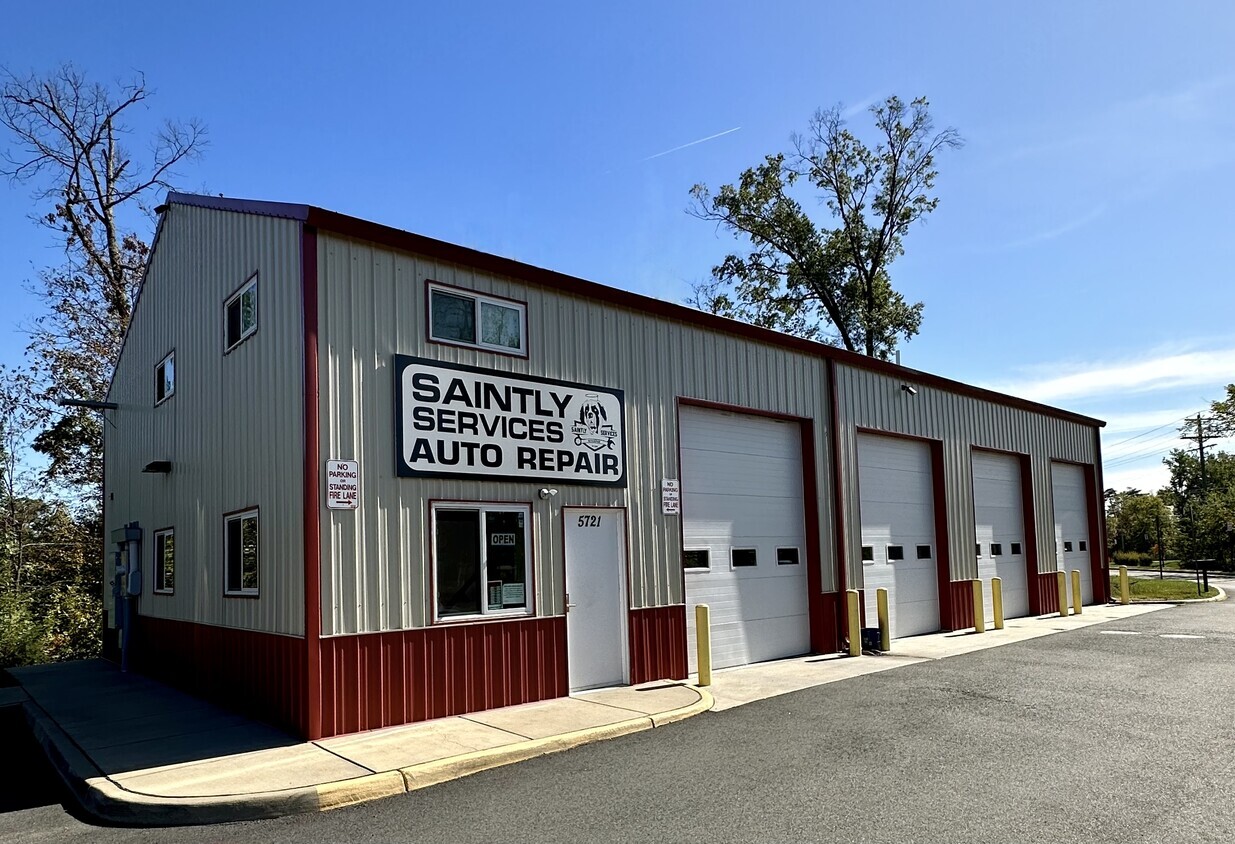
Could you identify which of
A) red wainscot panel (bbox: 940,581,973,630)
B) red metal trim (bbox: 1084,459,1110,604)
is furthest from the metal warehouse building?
red metal trim (bbox: 1084,459,1110,604)

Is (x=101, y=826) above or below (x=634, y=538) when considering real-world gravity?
below

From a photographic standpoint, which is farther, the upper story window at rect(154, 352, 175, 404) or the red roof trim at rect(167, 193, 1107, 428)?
the upper story window at rect(154, 352, 175, 404)

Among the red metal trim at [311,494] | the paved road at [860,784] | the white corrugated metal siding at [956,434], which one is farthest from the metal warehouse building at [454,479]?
the paved road at [860,784]

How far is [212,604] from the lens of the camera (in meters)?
12.1

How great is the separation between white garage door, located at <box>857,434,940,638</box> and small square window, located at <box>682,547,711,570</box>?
4.18 meters

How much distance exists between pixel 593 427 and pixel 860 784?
234 inches

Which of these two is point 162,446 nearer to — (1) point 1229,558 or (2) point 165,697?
(2) point 165,697

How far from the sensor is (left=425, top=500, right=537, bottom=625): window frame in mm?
10055

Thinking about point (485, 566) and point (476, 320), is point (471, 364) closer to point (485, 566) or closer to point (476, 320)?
point (476, 320)

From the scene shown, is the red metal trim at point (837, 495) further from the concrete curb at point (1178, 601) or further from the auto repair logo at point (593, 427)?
the concrete curb at point (1178, 601)

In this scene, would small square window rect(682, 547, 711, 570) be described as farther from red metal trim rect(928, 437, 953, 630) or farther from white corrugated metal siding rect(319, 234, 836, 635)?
red metal trim rect(928, 437, 953, 630)

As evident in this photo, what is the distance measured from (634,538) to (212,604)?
5637 mm

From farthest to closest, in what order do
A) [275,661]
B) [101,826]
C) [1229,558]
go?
[1229,558] < [275,661] < [101,826]

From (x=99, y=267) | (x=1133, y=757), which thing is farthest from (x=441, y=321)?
(x=99, y=267)
